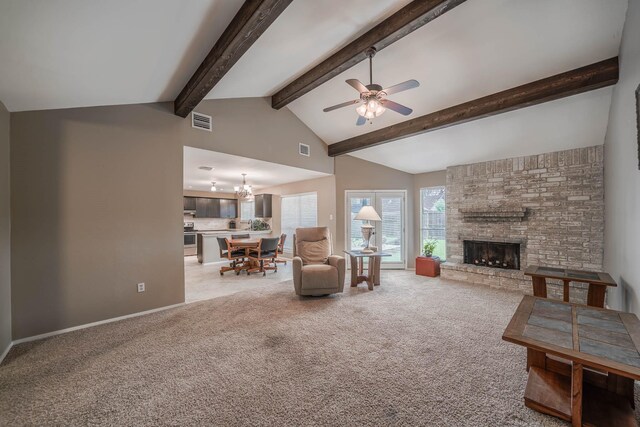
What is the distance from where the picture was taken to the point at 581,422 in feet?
4.88

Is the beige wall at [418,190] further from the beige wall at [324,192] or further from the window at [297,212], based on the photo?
the window at [297,212]

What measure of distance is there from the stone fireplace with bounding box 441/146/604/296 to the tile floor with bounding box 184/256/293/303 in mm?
3654

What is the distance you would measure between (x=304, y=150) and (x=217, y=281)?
3265mm

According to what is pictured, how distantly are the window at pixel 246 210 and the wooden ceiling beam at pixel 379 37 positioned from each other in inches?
250

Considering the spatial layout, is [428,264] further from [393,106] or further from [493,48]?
[493,48]

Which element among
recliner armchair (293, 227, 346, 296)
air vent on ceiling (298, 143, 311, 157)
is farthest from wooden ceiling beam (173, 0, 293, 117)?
recliner armchair (293, 227, 346, 296)

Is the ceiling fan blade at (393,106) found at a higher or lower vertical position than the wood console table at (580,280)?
higher

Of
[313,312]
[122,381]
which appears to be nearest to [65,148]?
→ [122,381]

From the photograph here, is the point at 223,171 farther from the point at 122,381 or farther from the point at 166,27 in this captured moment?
the point at 122,381

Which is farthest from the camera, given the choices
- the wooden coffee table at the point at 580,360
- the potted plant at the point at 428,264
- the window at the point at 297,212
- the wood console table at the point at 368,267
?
the window at the point at 297,212

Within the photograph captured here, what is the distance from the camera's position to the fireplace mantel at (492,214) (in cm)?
455

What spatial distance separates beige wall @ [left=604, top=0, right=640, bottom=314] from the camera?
2150 mm

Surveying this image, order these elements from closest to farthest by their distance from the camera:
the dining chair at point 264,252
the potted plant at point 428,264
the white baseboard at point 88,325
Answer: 1. the white baseboard at point 88,325
2. the potted plant at point 428,264
3. the dining chair at point 264,252

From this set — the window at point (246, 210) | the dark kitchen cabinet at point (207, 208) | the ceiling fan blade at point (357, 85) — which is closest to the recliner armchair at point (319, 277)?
the ceiling fan blade at point (357, 85)
